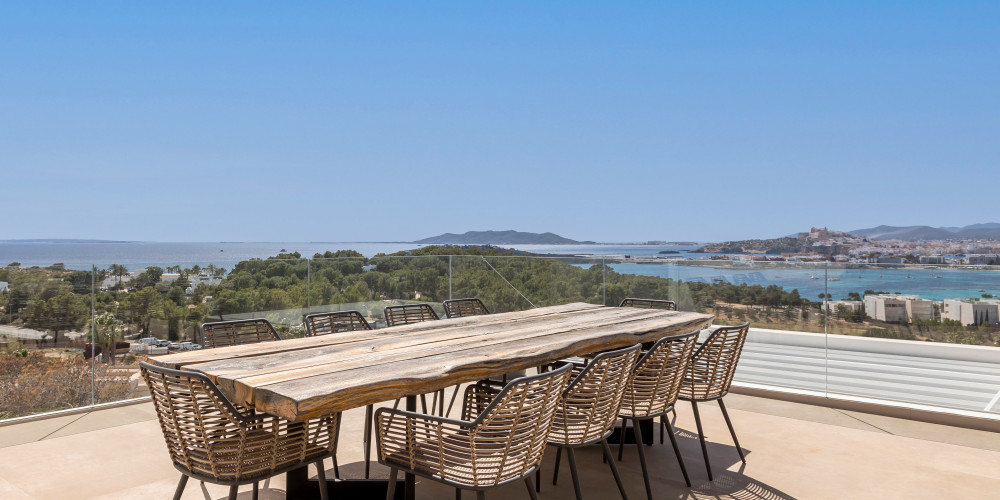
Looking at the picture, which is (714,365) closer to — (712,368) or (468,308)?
(712,368)

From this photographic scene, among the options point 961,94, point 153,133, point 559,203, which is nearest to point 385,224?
point 559,203

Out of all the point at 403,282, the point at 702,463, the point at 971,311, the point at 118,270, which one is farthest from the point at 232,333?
the point at 971,311

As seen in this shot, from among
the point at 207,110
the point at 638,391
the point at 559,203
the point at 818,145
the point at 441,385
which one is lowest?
the point at 638,391

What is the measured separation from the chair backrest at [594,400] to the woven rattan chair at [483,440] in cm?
27

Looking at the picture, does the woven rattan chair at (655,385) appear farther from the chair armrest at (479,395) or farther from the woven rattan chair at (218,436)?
the woven rattan chair at (218,436)

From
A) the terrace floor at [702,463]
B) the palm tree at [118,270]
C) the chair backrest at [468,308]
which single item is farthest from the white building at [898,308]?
the palm tree at [118,270]

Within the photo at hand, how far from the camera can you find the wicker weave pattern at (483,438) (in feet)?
7.22

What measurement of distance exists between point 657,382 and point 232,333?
2.23 m

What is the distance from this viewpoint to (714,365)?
357 centimetres

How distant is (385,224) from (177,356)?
162 feet

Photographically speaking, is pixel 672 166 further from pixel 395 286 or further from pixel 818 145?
pixel 395 286

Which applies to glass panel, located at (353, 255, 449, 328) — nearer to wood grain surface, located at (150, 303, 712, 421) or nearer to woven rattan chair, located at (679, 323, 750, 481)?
wood grain surface, located at (150, 303, 712, 421)

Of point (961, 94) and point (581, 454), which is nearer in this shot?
point (581, 454)

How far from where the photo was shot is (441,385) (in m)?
2.40
